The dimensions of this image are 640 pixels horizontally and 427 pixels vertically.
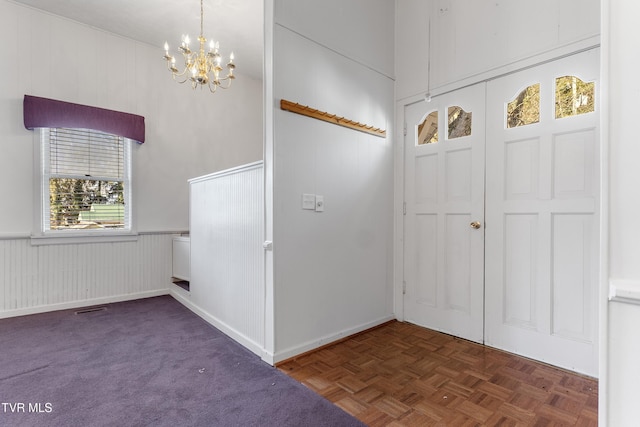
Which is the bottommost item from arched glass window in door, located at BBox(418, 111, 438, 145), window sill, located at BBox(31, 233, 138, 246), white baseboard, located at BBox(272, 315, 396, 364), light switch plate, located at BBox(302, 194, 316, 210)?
white baseboard, located at BBox(272, 315, 396, 364)

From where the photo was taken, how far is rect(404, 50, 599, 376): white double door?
2.05 m

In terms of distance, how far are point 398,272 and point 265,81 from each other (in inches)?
85.4

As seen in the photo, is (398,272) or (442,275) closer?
(442,275)

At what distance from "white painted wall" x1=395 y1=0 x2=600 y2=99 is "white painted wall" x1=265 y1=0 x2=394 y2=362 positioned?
22 centimetres

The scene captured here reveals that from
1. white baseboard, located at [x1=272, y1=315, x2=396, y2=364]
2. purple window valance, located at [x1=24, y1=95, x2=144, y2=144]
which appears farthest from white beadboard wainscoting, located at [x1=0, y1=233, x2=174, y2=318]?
white baseboard, located at [x1=272, y1=315, x2=396, y2=364]

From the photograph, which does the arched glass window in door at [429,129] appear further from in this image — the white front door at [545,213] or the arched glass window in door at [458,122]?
the white front door at [545,213]

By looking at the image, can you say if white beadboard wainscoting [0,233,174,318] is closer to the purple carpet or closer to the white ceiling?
the purple carpet

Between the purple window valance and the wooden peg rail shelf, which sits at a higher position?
the purple window valance

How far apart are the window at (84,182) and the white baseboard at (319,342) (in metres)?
2.95

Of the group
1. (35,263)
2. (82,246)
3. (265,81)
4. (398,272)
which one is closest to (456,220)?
A: (398,272)

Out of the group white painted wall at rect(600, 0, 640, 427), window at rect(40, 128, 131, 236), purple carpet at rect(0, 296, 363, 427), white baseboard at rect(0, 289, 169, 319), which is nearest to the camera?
white painted wall at rect(600, 0, 640, 427)

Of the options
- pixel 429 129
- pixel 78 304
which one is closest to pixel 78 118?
pixel 78 304

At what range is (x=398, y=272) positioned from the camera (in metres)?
3.11

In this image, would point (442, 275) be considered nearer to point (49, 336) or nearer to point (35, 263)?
point (49, 336)
